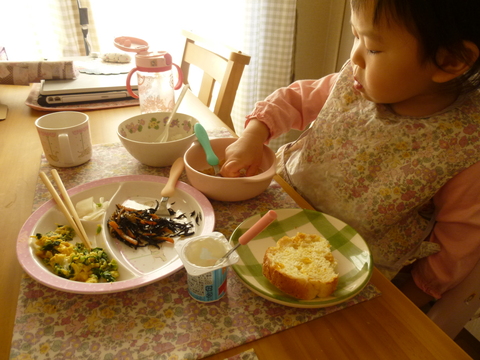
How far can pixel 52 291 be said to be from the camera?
527mm

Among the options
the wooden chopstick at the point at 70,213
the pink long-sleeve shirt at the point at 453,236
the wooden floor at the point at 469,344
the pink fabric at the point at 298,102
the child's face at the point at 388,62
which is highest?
→ the child's face at the point at 388,62

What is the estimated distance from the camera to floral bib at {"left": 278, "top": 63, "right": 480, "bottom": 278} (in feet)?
2.52

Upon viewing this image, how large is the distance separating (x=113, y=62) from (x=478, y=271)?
154cm

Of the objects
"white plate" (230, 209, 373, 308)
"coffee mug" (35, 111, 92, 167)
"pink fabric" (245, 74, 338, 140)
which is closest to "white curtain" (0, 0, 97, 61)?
"coffee mug" (35, 111, 92, 167)

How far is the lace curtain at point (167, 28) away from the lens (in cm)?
204

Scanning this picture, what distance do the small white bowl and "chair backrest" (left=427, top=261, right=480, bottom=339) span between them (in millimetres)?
676

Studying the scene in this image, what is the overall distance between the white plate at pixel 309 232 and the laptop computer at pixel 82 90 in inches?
33.7

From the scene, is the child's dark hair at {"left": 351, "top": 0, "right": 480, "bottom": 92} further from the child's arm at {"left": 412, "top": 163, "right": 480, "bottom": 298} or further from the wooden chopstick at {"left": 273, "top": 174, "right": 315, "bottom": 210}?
the wooden chopstick at {"left": 273, "top": 174, "right": 315, "bottom": 210}

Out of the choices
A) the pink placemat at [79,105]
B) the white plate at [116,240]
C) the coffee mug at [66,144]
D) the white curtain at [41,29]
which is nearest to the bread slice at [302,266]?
the white plate at [116,240]

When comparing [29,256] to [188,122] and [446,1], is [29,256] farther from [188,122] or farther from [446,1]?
[446,1]

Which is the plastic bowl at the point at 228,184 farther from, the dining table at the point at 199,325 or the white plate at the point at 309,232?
the dining table at the point at 199,325

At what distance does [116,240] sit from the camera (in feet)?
2.11

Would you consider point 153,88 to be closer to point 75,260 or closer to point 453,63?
point 75,260

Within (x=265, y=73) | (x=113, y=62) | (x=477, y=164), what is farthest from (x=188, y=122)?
(x=265, y=73)
